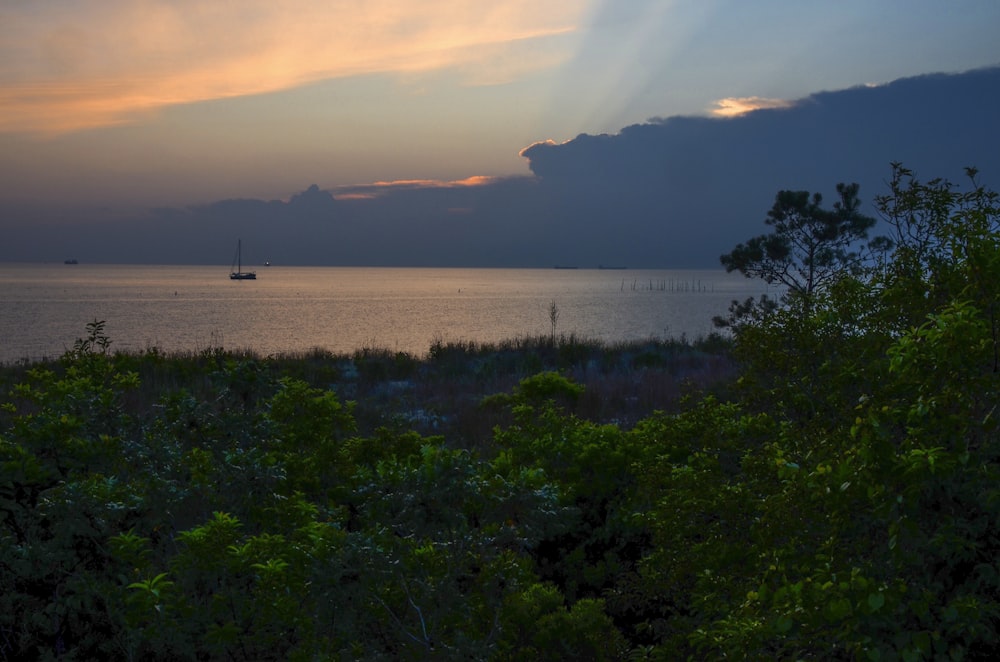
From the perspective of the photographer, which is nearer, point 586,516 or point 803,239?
point 586,516

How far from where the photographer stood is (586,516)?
6.96 m

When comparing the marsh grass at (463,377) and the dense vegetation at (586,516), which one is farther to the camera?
the marsh grass at (463,377)

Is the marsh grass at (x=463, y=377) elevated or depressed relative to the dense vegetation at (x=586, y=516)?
depressed

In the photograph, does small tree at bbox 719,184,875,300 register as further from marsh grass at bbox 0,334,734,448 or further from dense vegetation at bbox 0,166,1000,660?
dense vegetation at bbox 0,166,1000,660

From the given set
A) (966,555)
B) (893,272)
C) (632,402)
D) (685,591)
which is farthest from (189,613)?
(632,402)

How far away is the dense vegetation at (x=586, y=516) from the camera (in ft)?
9.24

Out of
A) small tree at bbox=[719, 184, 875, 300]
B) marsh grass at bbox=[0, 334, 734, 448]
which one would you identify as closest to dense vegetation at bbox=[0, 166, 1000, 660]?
marsh grass at bbox=[0, 334, 734, 448]

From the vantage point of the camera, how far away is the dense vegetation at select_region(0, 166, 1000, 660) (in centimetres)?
282

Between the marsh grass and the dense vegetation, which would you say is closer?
the dense vegetation

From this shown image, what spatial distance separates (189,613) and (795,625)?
2841mm

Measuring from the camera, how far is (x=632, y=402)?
1617 centimetres

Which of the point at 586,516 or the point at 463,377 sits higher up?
the point at 586,516

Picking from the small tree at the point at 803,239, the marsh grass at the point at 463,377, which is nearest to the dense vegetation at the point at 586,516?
the marsh grass at the point at 463,377

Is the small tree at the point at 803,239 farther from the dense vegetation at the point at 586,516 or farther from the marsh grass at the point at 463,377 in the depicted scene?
the dense vegetation at the point at 586,516
